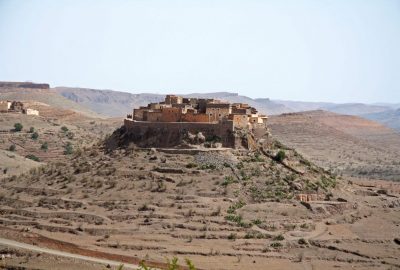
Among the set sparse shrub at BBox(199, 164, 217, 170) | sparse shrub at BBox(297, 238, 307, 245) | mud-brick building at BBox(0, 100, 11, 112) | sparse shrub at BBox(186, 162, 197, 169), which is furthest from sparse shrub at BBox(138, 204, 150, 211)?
mud-brick building at BBox(0, 100, 11, 112)

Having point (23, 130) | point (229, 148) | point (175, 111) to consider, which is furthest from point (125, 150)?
point (23, 130)

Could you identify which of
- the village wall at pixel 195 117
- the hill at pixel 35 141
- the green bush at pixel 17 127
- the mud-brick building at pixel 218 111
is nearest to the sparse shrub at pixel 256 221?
the village wall at pixel 195 117

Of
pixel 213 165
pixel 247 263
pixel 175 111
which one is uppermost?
pixel 175 111

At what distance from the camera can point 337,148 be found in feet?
344

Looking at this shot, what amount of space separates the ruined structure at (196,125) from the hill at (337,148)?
3588cm

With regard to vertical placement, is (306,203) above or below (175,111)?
below

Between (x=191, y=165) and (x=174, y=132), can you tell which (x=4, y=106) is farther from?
(x=191, y=165)

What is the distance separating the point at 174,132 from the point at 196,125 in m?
1.56

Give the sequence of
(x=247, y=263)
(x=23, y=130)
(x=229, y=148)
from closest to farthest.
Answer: (x=247, y=263) < (x=229, y=148) < (x=23, y=130)

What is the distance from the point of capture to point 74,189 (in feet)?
144

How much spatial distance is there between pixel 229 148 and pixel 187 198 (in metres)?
6.18

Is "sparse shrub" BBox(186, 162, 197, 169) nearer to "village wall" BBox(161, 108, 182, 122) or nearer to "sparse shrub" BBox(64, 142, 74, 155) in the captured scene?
"village wall" BBox(161, 108, 182, 122)

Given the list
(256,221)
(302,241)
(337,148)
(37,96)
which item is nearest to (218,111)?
(256,221)

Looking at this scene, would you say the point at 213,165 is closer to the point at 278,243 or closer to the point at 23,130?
the point at 278,243
